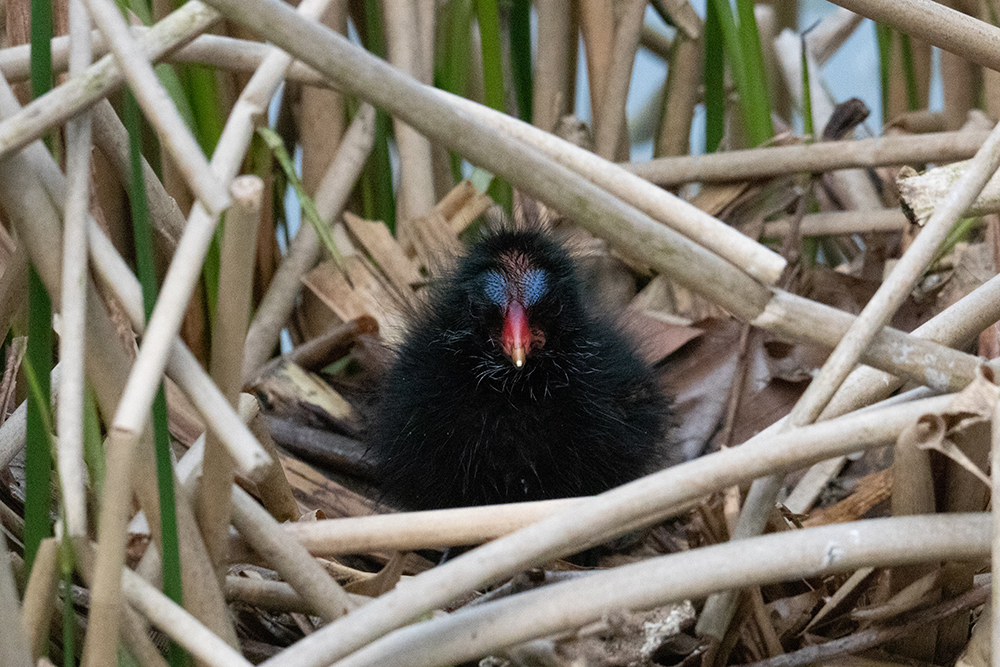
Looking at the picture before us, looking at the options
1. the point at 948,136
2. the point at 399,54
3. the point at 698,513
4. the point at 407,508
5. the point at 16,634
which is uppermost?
the point at 399,54

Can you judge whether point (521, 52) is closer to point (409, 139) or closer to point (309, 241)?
point (409, 139)

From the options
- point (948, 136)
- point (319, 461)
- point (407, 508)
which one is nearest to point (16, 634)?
point (407, 508)

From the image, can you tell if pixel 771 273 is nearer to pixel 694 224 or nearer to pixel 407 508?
pixel 694 224

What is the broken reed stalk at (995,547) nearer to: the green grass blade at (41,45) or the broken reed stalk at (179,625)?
the broken reed stalk at (179,625)

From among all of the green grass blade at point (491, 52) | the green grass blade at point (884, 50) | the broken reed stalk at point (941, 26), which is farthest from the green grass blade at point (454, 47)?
the broken reed stalk at point (941, 26)

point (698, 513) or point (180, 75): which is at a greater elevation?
point (180, 75)

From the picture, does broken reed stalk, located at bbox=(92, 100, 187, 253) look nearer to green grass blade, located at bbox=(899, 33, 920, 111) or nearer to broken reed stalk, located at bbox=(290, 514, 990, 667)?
broken reed stalk, located at bbox=(290, 514, 990, 667)

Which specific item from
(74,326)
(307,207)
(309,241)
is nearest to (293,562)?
(74,326)

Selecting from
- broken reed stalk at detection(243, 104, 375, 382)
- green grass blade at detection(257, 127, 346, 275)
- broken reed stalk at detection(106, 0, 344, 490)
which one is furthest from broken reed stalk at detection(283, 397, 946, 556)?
broken reed stalk at detection(243, 104, 375, 382)
